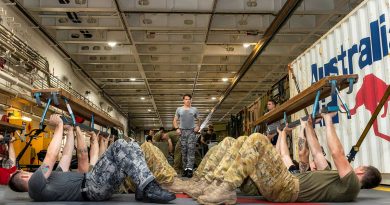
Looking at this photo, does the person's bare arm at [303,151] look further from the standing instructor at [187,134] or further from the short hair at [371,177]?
the standing instructor at [187,134]

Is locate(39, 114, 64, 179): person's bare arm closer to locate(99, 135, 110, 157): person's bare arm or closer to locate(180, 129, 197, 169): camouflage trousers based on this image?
locate(99, 135, 110, 157): person's bare arm

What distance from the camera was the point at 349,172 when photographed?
3.37m

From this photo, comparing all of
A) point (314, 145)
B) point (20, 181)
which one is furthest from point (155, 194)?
point (314, 145)

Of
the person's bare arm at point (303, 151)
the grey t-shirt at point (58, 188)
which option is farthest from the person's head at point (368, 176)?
the grey t-shirt at point (58, 188)

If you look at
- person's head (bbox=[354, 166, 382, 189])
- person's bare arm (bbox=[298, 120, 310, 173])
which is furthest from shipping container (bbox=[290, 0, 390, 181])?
person's head (bbox=[354, 166, 382, 189])

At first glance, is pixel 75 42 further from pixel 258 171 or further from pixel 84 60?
pixel 258 171

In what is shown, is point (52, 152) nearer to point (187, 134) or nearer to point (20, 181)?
point (20, 181)

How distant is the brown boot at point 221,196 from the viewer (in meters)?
3.27

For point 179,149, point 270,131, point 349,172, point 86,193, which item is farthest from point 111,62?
point 349,172

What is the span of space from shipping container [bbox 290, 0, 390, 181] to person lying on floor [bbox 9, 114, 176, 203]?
2470 mm

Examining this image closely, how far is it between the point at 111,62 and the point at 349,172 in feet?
42.3

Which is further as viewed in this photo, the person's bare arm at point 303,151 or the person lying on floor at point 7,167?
the person lying on floor at point 7,167

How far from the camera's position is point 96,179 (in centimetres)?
370

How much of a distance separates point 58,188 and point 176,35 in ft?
31.1
